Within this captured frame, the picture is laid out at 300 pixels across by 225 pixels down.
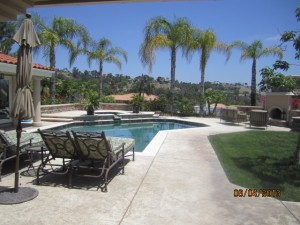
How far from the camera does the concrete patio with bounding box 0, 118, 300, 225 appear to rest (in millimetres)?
4156

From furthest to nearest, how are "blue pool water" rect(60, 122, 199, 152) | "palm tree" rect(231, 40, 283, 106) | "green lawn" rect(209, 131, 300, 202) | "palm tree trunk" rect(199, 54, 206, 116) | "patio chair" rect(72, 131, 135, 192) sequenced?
"palm tree" rect(231, 40, 283, 106) < "palm tree trunk" rect(199, 54, 206, 116) < "blue pool water" rect(60, 122, 199, 152) < "green lawn" rect(209, 131, 300, 202) < "patio chair" rect(72, 131, 135, 192)

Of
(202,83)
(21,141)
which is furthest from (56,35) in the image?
(21,141)

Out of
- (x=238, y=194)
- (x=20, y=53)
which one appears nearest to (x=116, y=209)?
(x=238, y=194)

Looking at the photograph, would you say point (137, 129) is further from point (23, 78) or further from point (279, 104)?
point (23, 78)

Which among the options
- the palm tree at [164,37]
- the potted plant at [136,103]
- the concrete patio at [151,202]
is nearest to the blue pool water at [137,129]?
the potted plant at [136,103]

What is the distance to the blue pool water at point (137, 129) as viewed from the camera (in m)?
13.3

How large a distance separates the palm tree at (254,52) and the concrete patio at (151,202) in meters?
16.7

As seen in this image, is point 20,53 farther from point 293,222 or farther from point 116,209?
point 293,222

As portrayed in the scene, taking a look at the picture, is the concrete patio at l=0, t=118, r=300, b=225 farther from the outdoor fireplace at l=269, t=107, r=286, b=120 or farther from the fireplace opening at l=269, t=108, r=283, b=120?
the fireplace opening at l=269, t=108, r=283, b=120

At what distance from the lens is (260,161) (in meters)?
7.67

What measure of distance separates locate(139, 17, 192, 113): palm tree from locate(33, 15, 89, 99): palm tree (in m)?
6.62

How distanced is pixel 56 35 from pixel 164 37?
8256 mm

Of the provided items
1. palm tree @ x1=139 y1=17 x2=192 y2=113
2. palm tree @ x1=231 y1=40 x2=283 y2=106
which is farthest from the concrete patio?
palm tree @ x1=231 y1=40 x2=283 y2=106

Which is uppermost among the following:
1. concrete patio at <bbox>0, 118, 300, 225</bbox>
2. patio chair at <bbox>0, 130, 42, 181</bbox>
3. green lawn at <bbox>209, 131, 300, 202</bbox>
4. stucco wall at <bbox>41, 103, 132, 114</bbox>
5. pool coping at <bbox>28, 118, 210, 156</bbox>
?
stucco wall at <bbox>41, 103, 132, 114</bbox>
